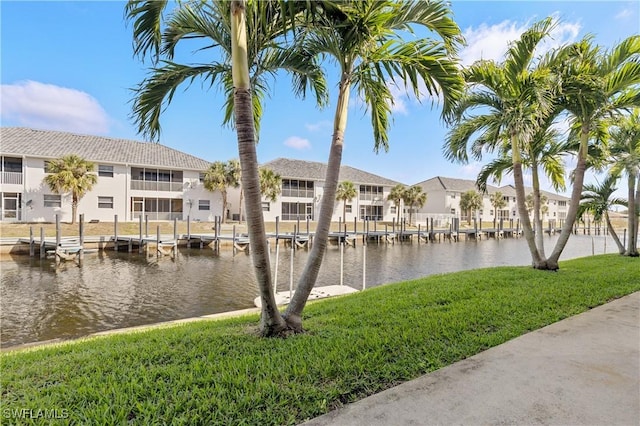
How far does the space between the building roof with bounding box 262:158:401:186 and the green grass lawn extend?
33644 millimetres

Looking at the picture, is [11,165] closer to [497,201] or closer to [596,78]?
[596,78]

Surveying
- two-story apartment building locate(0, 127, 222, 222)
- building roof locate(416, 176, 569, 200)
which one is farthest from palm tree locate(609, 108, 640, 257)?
building roof locate(416, 176, 569, 200)

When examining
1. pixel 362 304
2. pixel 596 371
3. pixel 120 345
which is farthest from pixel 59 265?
pixel 596 371

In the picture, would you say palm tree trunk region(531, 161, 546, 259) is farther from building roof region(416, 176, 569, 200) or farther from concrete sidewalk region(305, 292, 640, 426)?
building roof region(416, 176, 569, 200)

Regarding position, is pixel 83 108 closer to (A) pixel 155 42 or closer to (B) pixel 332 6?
(A) pixel 155 42

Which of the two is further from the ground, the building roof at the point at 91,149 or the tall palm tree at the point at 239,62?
the building roof at the point at 91,149

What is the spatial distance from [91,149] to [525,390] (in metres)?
36.8

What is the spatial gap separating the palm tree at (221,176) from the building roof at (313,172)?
6422 millimetres

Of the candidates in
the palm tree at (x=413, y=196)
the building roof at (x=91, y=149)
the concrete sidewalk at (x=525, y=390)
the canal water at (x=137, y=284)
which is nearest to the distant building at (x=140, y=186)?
the building roof at (x=91, y=149)

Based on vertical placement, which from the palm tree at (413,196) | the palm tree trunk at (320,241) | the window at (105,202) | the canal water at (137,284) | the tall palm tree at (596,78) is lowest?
the canal water at (137,284)

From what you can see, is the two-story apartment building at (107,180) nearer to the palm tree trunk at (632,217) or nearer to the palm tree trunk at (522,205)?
the palm tree trunk at (522,205)

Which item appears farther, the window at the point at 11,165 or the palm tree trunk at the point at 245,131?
the window at the point at 11,165

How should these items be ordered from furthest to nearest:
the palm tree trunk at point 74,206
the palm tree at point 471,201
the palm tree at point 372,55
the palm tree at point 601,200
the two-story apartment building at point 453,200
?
the two-story apartment building at point 453,200, the palm tree at point 471,201, the palm tree trunk at point 74,206, the palm tree at point 601,200, the palm tree at point 372,55

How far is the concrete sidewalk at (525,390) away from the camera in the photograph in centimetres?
279
